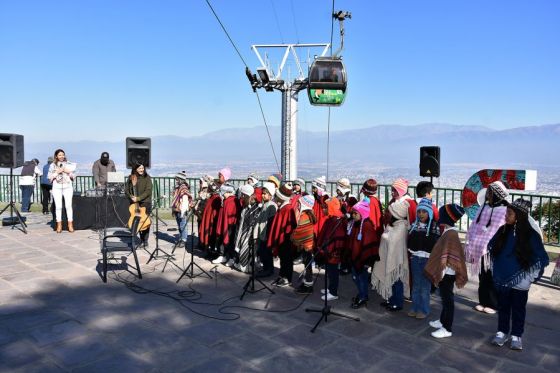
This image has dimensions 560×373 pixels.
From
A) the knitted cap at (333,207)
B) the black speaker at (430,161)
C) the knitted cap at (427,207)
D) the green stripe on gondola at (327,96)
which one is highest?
the green stripe on gondola at (327,96)

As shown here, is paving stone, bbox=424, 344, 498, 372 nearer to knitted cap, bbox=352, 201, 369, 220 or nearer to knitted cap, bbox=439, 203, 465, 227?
knitted cap, bbox=439, 203, 465, 227

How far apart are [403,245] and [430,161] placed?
3.34m

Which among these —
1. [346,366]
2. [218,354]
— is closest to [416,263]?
[346,366]

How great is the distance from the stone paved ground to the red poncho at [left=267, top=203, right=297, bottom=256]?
0.70 metres

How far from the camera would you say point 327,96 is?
51.8 ft

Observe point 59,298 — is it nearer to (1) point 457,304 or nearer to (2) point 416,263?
(2) point 416,263

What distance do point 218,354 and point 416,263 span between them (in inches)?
96.6

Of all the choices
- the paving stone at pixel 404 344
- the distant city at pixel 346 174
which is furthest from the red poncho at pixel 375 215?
the distant city at pixel 346 174

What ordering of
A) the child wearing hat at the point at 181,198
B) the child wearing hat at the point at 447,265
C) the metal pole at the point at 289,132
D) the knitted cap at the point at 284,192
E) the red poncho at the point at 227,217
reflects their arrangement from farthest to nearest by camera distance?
the metal pole at the point at 289,132
the child wearing hat at the point at 181,198
the red poncho at the point at 227,217
the knitted cap at the point at 284,192
the child wearing hat at the point at 447,265

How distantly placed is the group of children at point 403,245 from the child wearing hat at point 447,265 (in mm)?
10

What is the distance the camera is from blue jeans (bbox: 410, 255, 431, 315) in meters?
5.23

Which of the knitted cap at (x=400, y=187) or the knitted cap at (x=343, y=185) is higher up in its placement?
the knitted cap at (x=400, y=187)

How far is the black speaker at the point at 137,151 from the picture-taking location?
39.8 feet

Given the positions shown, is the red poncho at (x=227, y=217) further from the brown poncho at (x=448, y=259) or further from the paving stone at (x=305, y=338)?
the brown poncho at (x=448, y=259)
